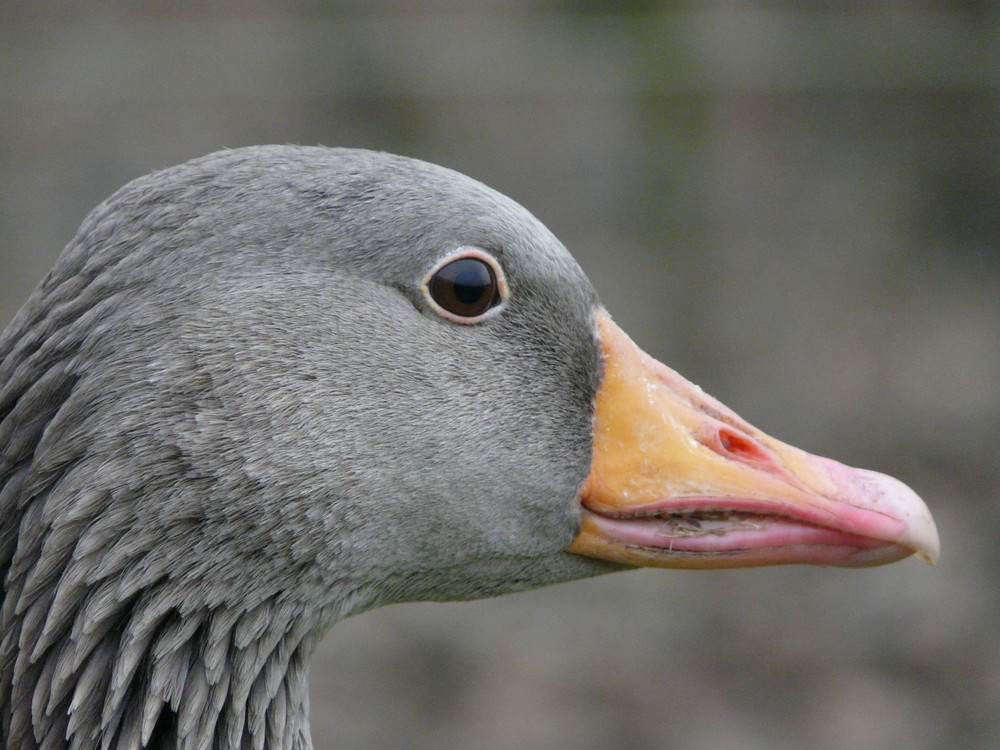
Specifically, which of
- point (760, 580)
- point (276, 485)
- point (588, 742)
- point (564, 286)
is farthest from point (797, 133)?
point (276, 485)

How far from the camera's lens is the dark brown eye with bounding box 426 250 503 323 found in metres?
3.27

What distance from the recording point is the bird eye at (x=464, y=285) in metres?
3.27

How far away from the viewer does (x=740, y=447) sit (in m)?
3.44

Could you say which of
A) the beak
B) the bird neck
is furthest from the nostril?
the bird neck

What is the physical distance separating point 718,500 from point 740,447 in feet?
0.69

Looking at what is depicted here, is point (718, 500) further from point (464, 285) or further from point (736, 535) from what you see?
point (464, 285)

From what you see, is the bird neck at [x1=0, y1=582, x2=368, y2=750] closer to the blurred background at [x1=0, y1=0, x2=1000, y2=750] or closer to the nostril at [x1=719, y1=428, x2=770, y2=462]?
the nostril at [x1=719, y1=428, x2=770, y2=462]

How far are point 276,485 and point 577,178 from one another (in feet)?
29.8

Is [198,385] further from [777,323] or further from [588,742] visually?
[777,323]

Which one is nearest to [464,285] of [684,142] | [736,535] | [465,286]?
[465,286]

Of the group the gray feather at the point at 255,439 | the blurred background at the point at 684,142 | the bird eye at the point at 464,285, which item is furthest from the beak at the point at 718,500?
the blurred background at the point at 684,142

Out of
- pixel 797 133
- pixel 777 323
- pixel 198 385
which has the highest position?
pixel 797 133

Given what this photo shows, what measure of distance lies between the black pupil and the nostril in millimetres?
850

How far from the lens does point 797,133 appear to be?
1205 centimetres
